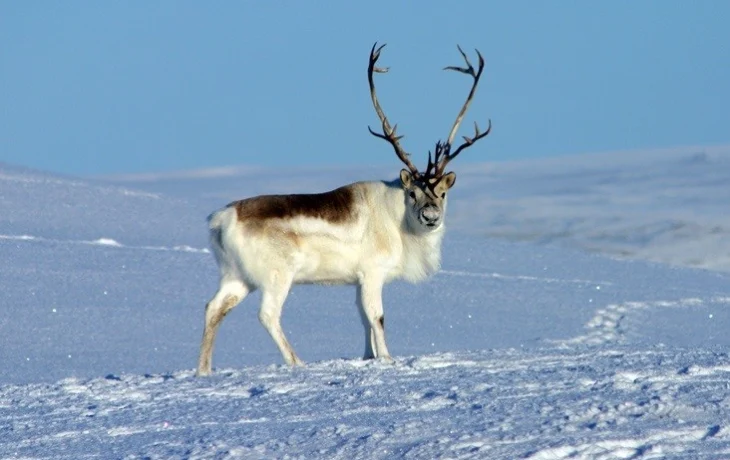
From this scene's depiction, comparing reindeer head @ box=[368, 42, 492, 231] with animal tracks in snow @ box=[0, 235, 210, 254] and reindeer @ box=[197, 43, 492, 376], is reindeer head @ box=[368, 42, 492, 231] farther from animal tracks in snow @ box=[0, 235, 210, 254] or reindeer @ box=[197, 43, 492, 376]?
animal tracks in snow @ box=[0, 235, 210, 254]

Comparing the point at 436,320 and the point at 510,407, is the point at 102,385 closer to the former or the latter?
the point at 510,407

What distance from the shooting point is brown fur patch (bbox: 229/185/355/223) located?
926cm

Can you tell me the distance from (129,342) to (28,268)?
3369 millimetres

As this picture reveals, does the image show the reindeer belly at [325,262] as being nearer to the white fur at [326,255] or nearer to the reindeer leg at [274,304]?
the white fur at [326,255]

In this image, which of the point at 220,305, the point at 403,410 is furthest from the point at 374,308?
the point at 403,410

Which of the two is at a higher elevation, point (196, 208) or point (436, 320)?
point (196, 208)

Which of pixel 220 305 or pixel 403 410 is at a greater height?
pixel 220 305

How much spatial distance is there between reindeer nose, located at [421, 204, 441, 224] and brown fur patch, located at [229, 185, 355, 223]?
512mm

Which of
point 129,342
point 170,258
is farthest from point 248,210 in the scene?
point 170,258

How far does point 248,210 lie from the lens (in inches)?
365

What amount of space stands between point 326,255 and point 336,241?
0.40ft

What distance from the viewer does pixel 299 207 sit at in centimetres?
940

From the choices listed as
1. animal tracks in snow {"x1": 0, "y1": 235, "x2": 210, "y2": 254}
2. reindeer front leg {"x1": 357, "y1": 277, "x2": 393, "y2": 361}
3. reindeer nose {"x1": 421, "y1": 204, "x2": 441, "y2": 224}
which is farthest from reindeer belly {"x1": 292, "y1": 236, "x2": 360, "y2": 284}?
animal tracks in snow {"x1": 0, "y1": 235, "x2": 210, "y2": 254}

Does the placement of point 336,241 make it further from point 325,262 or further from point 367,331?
point 367,331
